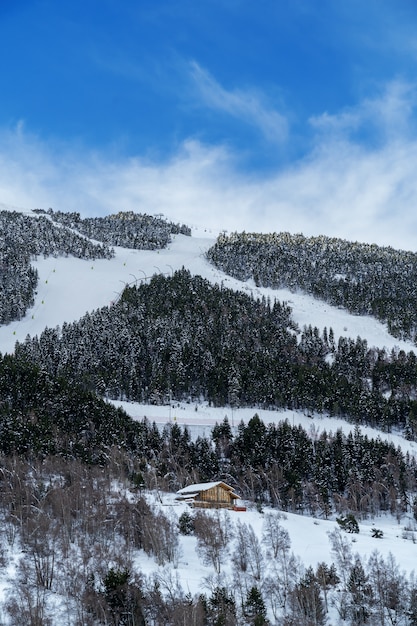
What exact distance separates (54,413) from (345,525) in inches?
2103

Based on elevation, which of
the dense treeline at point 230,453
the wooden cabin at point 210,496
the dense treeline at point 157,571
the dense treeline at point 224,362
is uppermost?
the dense treeline at point 224,362

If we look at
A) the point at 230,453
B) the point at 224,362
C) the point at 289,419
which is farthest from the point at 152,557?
the point at 224,362

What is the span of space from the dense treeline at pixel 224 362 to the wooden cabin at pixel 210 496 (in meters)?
47.6

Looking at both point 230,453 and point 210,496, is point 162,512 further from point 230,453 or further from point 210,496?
point 230,453

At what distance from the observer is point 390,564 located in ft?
179

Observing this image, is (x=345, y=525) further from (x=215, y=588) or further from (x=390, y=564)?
(x=215, y=588)

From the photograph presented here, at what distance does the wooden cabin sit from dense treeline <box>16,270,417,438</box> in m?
47.6

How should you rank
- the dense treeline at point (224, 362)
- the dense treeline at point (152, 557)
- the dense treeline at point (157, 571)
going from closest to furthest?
the dense treeline at point (157, 571) → the dense treeline at point (152, 557) → the dense treeline at point (224, 362)

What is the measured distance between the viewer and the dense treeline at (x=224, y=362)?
413ft

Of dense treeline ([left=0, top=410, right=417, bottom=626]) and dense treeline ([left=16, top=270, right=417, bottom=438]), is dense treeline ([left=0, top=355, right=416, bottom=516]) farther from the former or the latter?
dense treeline ([left=16, top=270, right=417, bottom=438])

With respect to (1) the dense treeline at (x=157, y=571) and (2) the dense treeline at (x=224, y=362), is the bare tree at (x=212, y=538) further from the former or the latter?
(2) the dense treeline at (x=224, y=362)

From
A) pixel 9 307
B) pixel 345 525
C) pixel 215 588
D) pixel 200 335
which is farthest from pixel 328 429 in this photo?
pixel 9 307

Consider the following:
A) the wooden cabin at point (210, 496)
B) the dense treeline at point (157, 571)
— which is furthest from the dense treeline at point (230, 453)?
the dense treeline at point (157, 571)

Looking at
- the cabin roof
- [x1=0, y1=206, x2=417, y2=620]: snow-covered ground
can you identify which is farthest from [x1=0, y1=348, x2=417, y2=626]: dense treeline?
→ the cabin roof
